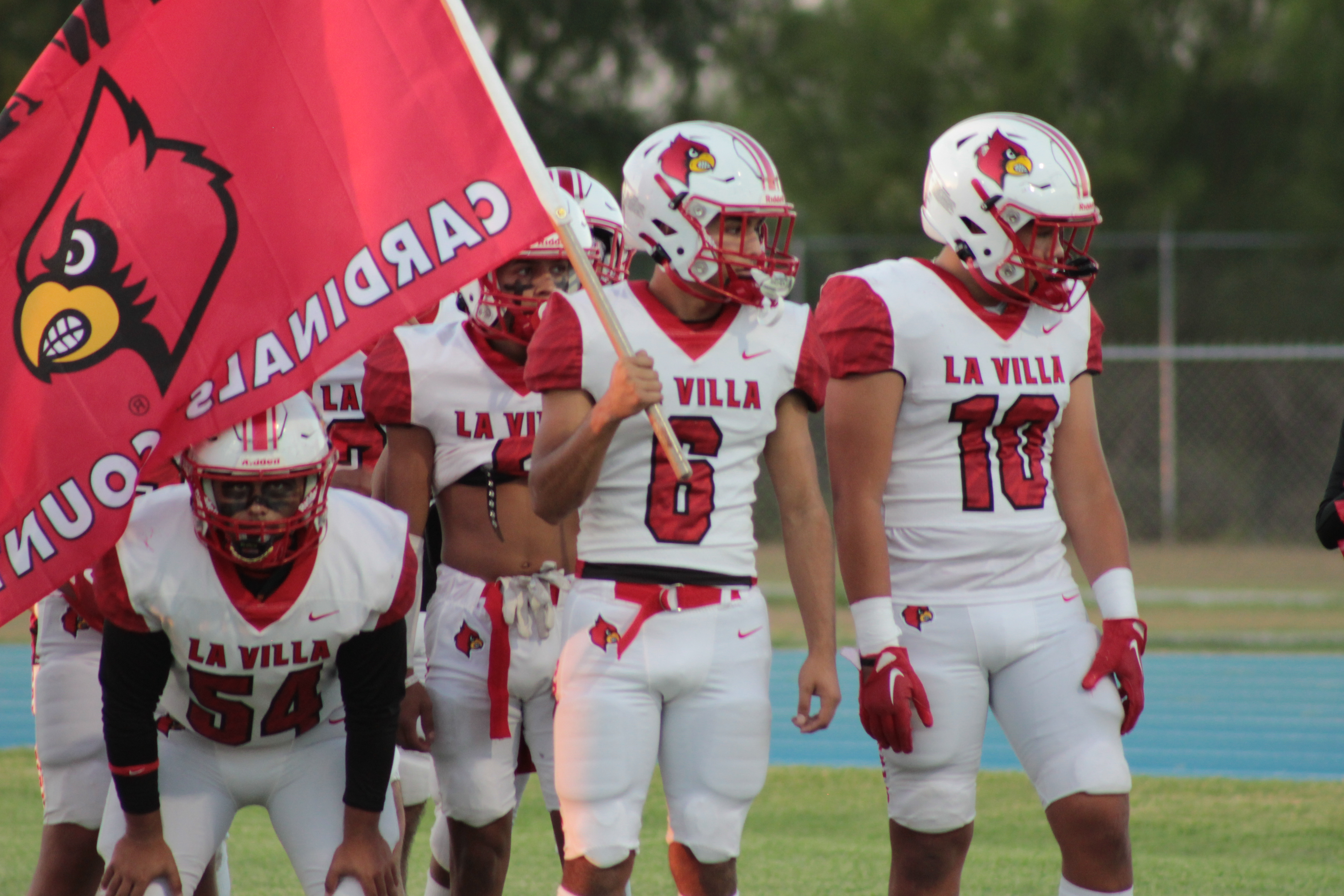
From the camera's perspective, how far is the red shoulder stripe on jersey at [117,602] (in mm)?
3893

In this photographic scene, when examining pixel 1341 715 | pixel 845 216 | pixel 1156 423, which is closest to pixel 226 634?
pixel 1341 715

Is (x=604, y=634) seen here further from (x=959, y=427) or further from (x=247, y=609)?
(x=959, y=427)

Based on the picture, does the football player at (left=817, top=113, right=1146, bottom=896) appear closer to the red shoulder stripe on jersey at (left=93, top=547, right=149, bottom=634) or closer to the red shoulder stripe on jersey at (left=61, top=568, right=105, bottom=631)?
the red shoulder stripe on jersey at (left=93, top=547, right=149, bottom=634)

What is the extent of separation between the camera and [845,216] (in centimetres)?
2448

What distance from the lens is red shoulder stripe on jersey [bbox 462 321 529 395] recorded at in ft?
15.2

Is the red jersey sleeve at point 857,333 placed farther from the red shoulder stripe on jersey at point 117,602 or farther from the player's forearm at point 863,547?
the red shoulder stripe on jersey at point 117,602

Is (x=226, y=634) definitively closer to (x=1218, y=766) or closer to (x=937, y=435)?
(x=937, y=435)

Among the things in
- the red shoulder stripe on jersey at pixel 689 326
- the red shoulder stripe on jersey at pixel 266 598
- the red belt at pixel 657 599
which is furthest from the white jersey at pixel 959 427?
the red shoulder stripe on jersey at pixel 266 598

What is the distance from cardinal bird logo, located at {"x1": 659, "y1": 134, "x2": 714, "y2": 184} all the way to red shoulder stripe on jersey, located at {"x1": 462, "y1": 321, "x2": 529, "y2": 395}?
2.70ft

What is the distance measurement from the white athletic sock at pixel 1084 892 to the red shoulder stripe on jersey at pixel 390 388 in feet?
6.49

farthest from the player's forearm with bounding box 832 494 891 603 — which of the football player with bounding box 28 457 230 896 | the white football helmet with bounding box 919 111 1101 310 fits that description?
the football player with bounding box 28 457 230 896

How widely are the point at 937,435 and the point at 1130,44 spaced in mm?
21369

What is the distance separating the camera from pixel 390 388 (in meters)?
4.61

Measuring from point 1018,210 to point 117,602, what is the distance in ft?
7.31
